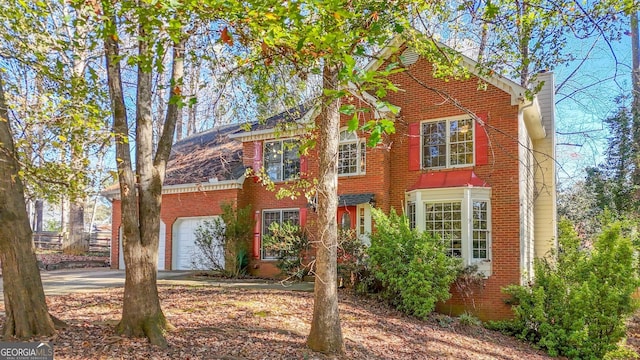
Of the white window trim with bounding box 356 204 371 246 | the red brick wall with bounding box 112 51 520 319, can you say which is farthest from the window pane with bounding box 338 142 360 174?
the white window trim with bounding box 356 204 371 246

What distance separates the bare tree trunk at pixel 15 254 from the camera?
17.5ft

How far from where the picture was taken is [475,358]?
8.44m

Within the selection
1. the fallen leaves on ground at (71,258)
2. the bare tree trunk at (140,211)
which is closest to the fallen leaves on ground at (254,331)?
the bare tree trunk at (140,211)

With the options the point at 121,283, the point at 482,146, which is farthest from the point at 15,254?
the point at 482,146

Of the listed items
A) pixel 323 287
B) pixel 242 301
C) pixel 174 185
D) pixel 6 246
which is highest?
pixel 174 185

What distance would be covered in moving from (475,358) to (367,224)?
5709 mm

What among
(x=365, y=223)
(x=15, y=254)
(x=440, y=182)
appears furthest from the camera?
(x=365, y=223)

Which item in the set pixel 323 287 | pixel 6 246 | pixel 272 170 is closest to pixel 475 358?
pixel 323 287

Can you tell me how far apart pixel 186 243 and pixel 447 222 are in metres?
9.56

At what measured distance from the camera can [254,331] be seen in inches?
289

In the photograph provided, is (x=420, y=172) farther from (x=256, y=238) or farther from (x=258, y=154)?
(x=256, y=238)

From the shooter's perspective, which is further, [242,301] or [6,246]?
[242,301]

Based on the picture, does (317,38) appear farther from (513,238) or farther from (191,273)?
(191,273)

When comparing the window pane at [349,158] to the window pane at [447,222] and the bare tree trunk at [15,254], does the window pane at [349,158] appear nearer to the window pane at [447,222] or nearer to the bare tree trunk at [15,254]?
the window pane at [447,222]
